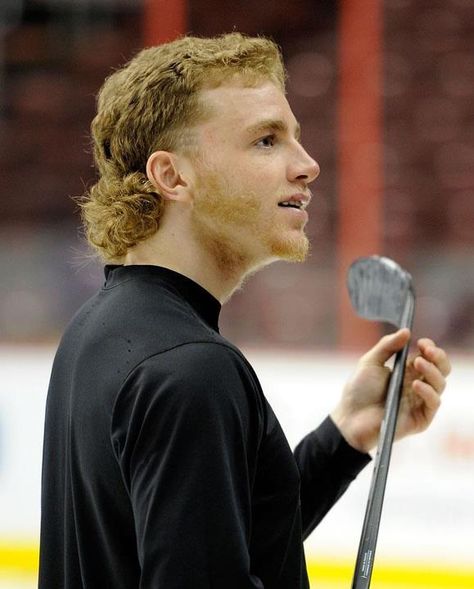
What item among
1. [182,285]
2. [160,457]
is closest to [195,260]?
[182,285]

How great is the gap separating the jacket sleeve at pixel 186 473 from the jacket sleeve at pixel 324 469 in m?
0.46

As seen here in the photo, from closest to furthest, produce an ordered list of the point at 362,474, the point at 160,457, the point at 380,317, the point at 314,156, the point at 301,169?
the point at 160,457
the point at 301,169
the point at 380,317
the point at 362,474
the point at 314,156

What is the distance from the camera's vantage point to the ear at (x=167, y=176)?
3.92ft

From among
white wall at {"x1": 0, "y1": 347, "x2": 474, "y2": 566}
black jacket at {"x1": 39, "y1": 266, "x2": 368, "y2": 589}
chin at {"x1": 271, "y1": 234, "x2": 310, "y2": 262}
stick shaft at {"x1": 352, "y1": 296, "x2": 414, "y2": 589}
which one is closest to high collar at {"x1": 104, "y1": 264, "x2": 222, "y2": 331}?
black jacket at {"x1": 39, "y1": 266, "x2": 368, "y2": 589}

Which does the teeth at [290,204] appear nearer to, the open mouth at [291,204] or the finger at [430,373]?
the open mouth at [291,204]

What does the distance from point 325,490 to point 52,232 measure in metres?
2.90

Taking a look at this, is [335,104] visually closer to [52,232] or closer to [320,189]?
[320,189]

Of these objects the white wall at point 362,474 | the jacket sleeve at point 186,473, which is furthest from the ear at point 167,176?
the white wall at point 362,474

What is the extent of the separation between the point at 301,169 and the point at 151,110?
0.18 meters

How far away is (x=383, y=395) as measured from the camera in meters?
1.52

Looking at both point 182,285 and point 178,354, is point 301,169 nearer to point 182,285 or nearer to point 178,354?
point 182,285

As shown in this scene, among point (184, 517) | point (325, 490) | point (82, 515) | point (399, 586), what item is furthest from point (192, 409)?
point (399, 586)

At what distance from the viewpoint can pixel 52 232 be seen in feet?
13.7

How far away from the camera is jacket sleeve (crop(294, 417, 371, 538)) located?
4.74 ft
